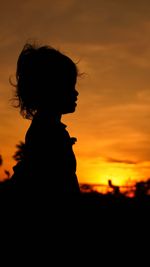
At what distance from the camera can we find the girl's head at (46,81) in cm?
470

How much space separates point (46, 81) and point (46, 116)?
20.6 inches

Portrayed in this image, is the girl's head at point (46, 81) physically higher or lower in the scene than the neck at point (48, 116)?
higher

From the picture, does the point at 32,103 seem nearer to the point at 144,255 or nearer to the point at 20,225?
the point at 20,225

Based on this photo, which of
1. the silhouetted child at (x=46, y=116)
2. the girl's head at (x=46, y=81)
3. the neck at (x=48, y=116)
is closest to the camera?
the silhouetted child at (x=46, y=116)

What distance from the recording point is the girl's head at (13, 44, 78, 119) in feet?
15.4

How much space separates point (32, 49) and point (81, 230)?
2178 millimetres

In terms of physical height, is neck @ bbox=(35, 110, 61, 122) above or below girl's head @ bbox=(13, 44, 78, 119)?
below

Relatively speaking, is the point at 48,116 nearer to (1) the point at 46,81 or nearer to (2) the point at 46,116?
(2) the point at 46,116

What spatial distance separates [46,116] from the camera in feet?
14.7

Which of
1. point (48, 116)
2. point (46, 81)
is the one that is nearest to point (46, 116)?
point (48, 116)

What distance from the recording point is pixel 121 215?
639 centimetres

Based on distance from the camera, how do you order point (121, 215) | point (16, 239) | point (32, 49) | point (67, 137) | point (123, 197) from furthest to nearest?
1. point (123, 197)
2. point (121, 215)
3. point (32, 49)
4. point (67, 137)
5. point (16, 239)

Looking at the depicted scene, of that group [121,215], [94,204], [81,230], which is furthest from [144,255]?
[81,230]

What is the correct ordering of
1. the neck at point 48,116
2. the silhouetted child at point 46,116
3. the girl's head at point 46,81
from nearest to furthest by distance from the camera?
the silhouetted child at point 46,116
the neck at point 48,116
the girl's head at point 46,81
